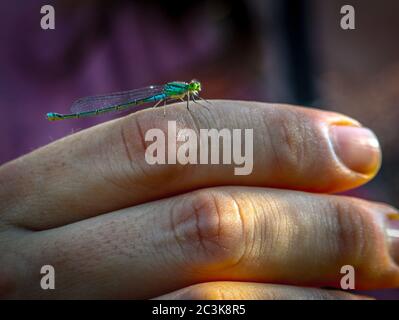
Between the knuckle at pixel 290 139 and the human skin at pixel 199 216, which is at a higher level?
the knuckle at pixel 290 139

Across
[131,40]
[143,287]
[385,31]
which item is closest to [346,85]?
[385,31]

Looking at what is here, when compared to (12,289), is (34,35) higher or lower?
higher

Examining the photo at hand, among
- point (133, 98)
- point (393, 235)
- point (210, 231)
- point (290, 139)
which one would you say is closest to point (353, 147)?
point (290, 139)

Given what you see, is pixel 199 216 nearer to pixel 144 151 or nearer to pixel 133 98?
pixel 144 151

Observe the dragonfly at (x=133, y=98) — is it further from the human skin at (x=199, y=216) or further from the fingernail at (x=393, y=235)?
the fingernail at (x=393, y=235)

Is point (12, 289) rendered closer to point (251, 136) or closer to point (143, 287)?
point (143, 287)

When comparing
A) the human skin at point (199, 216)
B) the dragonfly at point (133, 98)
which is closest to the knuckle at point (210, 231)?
the human skin at point (199, 216)

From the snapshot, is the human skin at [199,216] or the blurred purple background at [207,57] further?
the blurred purple background at [207,57]
